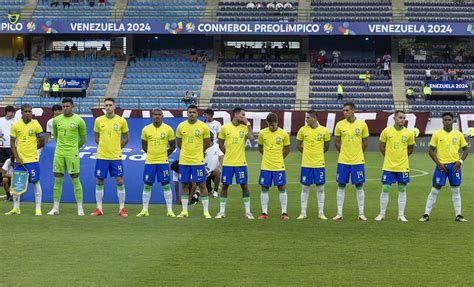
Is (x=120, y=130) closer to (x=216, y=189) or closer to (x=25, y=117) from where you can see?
(x=25, y=117)

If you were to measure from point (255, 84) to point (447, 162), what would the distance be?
37.9 m

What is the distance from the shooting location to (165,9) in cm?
5688

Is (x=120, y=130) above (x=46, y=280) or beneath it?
above

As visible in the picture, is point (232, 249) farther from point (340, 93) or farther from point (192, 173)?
point (340, 93)

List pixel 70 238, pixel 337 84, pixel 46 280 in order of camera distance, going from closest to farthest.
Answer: pixel 46 280
pixel 70 238
pixel 337 84

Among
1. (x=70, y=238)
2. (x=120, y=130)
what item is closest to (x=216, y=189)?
(x=120, y=130)

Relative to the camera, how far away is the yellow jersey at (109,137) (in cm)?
1591

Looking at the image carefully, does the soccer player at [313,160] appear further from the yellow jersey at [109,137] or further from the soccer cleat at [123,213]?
the yellow jersey at [109,137]

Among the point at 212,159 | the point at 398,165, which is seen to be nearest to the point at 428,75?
the point at 212,159

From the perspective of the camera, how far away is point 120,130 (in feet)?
52.7

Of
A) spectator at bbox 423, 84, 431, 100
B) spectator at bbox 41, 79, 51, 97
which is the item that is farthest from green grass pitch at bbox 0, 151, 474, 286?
spectator at bbox 41, 79, 51, 97

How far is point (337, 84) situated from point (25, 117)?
38.2 m

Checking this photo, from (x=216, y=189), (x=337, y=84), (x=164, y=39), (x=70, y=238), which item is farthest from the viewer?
(x=164, y=39)

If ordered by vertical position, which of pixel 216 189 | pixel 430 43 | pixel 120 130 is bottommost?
pixel 216 189
